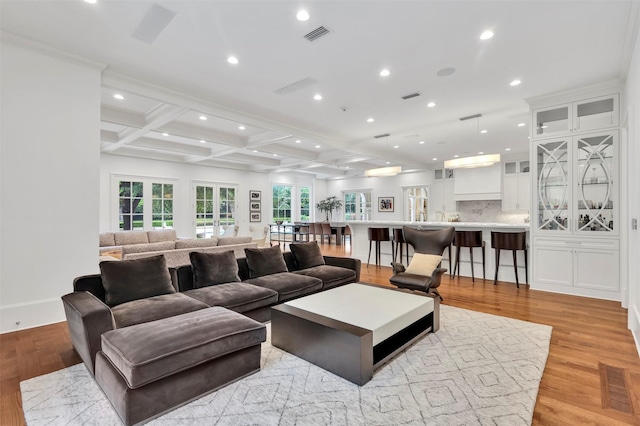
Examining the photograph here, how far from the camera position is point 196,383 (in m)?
1.99

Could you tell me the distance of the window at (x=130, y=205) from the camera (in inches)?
329

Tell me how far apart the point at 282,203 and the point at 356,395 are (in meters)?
11.0

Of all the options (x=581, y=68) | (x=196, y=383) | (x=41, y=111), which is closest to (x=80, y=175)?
(x=41, y=111)

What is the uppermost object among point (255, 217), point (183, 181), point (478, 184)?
point (183, 181)

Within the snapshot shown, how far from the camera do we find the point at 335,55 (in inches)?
138

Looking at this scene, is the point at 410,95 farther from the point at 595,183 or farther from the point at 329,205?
the point at 329,205

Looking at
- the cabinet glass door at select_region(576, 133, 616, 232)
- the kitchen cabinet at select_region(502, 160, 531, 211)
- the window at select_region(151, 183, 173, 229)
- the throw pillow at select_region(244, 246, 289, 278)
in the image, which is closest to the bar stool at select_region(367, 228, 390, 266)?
the throw pillow at select_region(244, 246, 289, 278)

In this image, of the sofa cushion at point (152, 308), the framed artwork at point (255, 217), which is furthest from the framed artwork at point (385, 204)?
the sofa cushion at point (152, 308)

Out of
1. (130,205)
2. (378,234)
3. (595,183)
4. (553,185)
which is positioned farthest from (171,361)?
(130,205)

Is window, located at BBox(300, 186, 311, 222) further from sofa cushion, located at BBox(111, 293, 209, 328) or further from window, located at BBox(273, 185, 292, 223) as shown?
sofa cushion, located at BBox(111, 293, 209, 328)

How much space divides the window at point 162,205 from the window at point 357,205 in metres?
7.34

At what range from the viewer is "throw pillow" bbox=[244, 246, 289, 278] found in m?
3.89

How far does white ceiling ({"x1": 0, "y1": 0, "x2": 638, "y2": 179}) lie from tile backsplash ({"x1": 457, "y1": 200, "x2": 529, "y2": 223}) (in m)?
4.37

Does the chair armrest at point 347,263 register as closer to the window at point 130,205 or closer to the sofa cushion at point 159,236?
the sofa cushion at point 159,236
